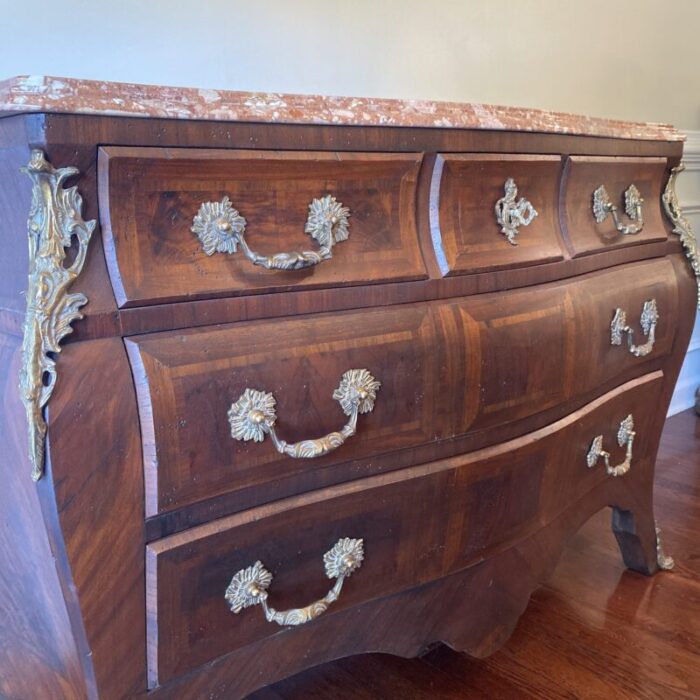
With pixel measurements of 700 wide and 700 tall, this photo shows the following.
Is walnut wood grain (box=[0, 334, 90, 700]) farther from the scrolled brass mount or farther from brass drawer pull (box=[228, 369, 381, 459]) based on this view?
brass drawer pull (box=[228, 369, 381, 459])

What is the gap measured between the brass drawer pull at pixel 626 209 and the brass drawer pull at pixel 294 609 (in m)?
0.62

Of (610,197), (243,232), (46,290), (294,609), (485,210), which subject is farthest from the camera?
(610,197)

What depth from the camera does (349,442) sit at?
775 millimetres

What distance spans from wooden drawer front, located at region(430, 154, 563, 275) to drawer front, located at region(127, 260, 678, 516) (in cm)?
5

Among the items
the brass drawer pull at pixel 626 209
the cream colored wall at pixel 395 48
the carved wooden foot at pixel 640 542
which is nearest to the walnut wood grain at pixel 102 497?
the cream colored wall at pixel 395 48

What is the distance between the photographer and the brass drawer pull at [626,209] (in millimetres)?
1080

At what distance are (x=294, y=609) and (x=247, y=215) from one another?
0.41 m

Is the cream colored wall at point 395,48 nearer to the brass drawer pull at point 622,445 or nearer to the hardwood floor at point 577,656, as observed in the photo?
the brass drawer pull at point 622,445

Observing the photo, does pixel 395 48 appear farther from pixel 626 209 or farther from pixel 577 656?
pixel 577 656

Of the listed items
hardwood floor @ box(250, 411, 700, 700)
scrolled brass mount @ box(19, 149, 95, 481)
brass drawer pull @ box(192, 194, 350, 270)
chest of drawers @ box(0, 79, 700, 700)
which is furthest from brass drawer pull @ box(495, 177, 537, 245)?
hardwood floor @ box(250, 411, 700, 700)

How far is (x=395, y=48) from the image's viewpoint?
151 centimetres

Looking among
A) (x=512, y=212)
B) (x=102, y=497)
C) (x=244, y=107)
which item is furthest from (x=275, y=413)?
(x=512, y=212)

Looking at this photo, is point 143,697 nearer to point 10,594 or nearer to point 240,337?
point 10,594

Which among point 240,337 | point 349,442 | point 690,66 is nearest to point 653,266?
point 349,442
